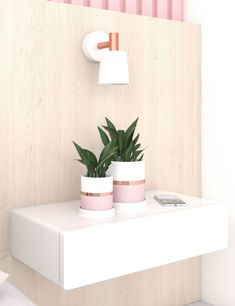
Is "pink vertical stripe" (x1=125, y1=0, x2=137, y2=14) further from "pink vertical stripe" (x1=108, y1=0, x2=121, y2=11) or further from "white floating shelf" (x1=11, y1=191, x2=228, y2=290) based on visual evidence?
"white floating shelf" (x1=11, y1=191, x2=228, y2=290)

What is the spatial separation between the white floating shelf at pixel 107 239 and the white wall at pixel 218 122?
386 mm

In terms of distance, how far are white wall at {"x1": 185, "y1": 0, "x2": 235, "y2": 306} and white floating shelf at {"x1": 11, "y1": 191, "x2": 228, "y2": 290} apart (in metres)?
0.39

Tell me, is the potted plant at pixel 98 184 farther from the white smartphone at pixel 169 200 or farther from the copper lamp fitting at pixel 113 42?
the copper lamp fitting at pixel 113 42

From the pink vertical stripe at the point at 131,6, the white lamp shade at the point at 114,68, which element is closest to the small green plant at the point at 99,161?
the white lamp shade at the point at 114,68

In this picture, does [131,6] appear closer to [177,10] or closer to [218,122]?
[177,10]

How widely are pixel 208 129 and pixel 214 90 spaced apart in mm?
210

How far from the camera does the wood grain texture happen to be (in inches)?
70.2

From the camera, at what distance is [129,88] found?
2.12 meters

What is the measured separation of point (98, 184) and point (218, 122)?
3.00 ft

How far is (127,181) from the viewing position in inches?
69.6

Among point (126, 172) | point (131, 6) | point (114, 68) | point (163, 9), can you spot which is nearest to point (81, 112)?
point (114, 68)

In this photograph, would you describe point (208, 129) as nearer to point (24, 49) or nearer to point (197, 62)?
point (197, 62)

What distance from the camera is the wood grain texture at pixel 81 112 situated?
1784 millimetres

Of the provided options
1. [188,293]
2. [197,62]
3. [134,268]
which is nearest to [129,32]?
[197,62]
